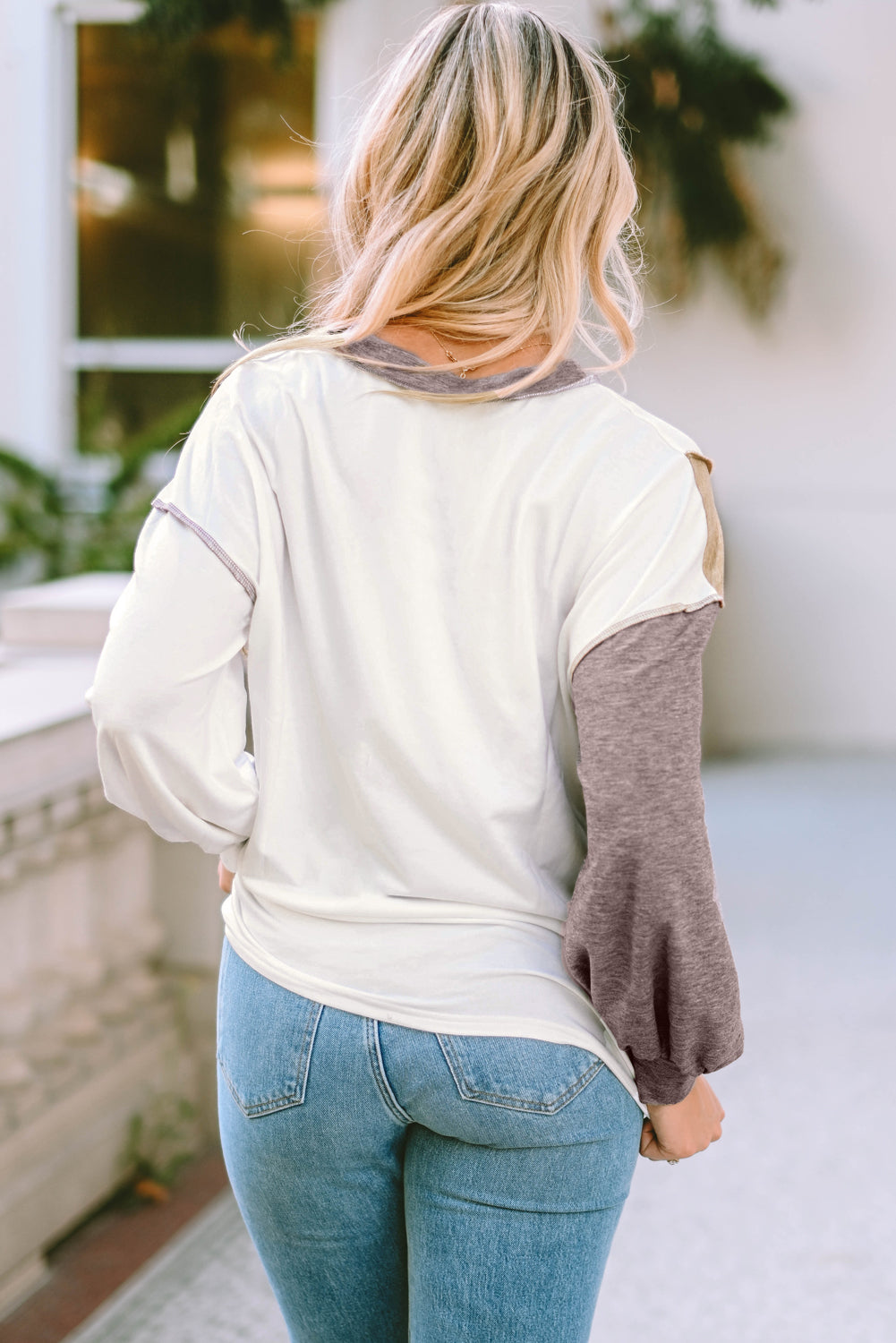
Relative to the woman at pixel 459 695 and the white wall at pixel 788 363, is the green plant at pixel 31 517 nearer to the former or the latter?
the white wall at pixel 788 363

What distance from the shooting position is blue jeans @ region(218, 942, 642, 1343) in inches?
33.1

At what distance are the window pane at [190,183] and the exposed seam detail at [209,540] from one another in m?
4.99

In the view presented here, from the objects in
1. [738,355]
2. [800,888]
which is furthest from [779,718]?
[800,888]

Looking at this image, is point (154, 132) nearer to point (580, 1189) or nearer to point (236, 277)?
point (236, 277)

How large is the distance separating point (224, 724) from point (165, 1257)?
1410 mm

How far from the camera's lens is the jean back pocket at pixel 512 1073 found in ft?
2.73

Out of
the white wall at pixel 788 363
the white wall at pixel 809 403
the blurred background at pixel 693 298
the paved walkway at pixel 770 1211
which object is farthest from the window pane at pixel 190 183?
the paved walkway at pixel 770 1211

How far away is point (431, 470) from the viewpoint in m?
0.86

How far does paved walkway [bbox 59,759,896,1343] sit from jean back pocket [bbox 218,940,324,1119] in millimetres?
1159

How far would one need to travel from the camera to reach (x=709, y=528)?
34.1 inches

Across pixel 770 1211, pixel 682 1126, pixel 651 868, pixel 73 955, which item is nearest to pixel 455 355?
pixel 651 868

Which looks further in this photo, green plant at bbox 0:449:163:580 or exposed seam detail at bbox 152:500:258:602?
green plant at bbox 0:449:163:580

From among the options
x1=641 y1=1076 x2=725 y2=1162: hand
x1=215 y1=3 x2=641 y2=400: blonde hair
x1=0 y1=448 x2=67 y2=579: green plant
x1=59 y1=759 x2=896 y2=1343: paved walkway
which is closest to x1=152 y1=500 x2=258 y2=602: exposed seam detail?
x1=215 y1=3 x2=641 y2=400: blonde hair

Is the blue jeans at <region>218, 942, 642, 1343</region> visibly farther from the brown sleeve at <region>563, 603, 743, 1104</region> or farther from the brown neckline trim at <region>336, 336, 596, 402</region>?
the brown neckline trim at <region>336, 336, 596, 402</region>
